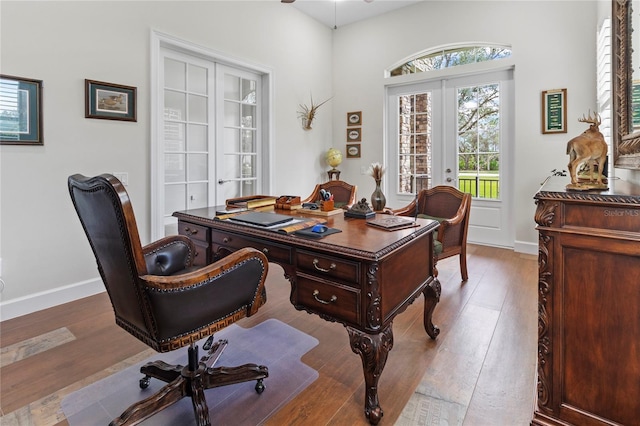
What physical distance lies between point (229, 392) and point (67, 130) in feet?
8.31

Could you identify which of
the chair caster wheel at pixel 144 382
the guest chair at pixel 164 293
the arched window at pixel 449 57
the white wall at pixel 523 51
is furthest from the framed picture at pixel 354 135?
the chair caster wheel at pixel 144 382

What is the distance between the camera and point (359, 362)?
1.96m

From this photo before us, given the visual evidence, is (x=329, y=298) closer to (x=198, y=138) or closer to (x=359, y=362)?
(x=359, y=362)

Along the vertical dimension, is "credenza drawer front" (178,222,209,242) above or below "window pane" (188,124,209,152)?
below

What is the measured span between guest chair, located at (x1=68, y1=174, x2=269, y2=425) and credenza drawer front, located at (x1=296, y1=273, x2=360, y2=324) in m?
0.20

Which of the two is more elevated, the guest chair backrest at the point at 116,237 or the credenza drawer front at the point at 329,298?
the guest chair backrest at the point at 116,237

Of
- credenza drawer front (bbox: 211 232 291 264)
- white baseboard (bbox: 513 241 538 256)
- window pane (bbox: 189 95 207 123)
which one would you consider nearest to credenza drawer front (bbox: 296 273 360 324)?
credenza drawer front (bbox: 211 232 291 264)

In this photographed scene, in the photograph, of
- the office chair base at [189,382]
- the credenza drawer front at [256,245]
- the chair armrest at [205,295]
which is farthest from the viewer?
the credenza drawer front at [256,245]

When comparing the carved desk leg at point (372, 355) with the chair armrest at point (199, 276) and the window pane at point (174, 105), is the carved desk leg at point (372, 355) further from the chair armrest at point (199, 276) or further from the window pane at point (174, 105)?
the window pane at point (174, 105)

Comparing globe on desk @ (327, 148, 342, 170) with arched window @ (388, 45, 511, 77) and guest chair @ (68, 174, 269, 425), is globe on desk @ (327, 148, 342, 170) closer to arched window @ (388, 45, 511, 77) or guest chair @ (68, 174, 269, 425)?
arched window @ (388, 45, 511, 77)

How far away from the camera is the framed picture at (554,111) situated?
3.95 meters

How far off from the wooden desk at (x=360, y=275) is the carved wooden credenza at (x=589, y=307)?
0.57m

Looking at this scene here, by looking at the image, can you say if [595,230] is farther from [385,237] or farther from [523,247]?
[523,247]

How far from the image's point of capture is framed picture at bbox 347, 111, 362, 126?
18.1 feet
